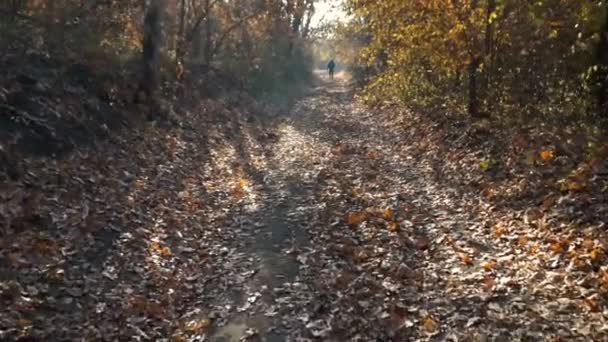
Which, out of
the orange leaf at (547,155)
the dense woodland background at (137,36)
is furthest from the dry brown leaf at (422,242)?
the dense woodland background at (137,36)

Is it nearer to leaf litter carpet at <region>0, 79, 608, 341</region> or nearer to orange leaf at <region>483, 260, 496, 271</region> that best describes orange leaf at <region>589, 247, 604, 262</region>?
leaf litter carpet at <region>0, 79, 608, 341</region>

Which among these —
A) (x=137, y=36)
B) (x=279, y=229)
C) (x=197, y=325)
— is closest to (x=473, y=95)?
(x=279, y=229)

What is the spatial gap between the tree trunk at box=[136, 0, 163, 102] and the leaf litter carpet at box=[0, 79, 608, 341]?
3.10 meters

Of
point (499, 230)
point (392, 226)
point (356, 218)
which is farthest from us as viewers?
point (356, 218)

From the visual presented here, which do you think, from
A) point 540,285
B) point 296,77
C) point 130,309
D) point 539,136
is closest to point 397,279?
point 540,285

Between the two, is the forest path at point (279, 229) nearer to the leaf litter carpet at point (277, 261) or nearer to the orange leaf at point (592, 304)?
the leaf litter carpet at point (277, 261)

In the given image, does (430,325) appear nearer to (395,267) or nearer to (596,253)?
(395,267)

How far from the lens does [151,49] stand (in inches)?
602

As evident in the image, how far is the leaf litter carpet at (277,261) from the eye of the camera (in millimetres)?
6027

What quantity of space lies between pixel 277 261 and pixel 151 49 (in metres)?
9.61

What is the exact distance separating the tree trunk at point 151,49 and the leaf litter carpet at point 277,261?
3102 millimetres

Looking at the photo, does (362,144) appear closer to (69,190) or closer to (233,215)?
(233,215)

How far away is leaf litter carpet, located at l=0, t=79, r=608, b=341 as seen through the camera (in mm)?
6027

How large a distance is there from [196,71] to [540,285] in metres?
20.3
